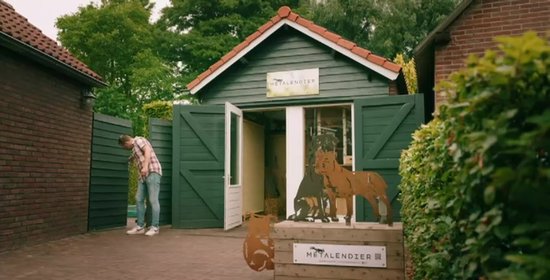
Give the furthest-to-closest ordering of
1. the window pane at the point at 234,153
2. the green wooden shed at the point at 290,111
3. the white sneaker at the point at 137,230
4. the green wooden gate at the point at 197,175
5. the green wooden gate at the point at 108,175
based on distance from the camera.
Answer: the window pane at the point at 234,153 < the green wooden gate at the point at 197,175 < the green wooden gate at the point at 108,175 < the green wooden shed at the point at 290,111 < the white sneaker at the point at 137,230

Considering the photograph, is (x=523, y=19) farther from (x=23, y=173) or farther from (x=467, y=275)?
(x=23, y=173)

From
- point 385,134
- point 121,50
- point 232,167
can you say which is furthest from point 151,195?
point 121,50

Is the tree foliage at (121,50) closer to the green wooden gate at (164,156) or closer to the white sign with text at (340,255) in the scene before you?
the green wooden gate at (164,156)

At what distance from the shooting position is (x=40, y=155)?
6.30 meters

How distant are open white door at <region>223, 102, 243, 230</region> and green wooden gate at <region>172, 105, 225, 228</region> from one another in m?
0.17

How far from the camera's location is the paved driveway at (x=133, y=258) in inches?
174

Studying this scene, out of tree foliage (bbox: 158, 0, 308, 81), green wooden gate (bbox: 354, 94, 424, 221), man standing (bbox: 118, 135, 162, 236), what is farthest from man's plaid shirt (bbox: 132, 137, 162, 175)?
tree foliage (bbox: 158, 0, 308, 81)

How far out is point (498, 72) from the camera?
121cm

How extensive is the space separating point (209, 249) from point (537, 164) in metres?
5.27

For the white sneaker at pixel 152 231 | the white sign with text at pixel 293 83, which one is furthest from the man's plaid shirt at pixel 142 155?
the white sign with text at pixel 293 83

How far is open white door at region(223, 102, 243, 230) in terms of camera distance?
794 cm

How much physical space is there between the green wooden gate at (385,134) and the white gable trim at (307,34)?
67 centimetres

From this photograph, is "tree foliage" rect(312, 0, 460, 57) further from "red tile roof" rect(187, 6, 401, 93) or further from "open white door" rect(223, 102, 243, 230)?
"open white door" rect(223, 102, 243, 230)

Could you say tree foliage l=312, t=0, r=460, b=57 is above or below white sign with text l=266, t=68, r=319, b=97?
above
